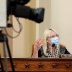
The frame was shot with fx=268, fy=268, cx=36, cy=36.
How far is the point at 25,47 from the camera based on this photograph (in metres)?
3.48

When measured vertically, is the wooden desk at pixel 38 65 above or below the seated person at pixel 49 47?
below

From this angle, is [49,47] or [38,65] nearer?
[38,65]

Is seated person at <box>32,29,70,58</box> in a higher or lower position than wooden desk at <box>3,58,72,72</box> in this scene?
higher

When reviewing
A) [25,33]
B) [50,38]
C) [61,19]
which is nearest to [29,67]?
[50,38]

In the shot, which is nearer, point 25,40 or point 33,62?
point 33,62

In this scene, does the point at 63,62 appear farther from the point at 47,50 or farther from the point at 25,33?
the point at 25,33

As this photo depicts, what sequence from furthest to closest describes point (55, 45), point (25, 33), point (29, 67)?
point (25, 33) → point (55, 45) → point (29, 67)

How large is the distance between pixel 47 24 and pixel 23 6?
2.18m

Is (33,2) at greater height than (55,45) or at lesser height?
greater

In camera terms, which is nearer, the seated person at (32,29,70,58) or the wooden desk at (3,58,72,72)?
the wooden desk at (3,58,72,72)

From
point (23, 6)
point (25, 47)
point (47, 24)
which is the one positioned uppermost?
point (23, 6)

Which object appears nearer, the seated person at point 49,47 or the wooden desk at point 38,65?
the wooden desk at point 38,65

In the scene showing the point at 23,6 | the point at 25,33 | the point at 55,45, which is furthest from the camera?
the point at 25,33

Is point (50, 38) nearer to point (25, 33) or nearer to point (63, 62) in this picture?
point (63, 62)
